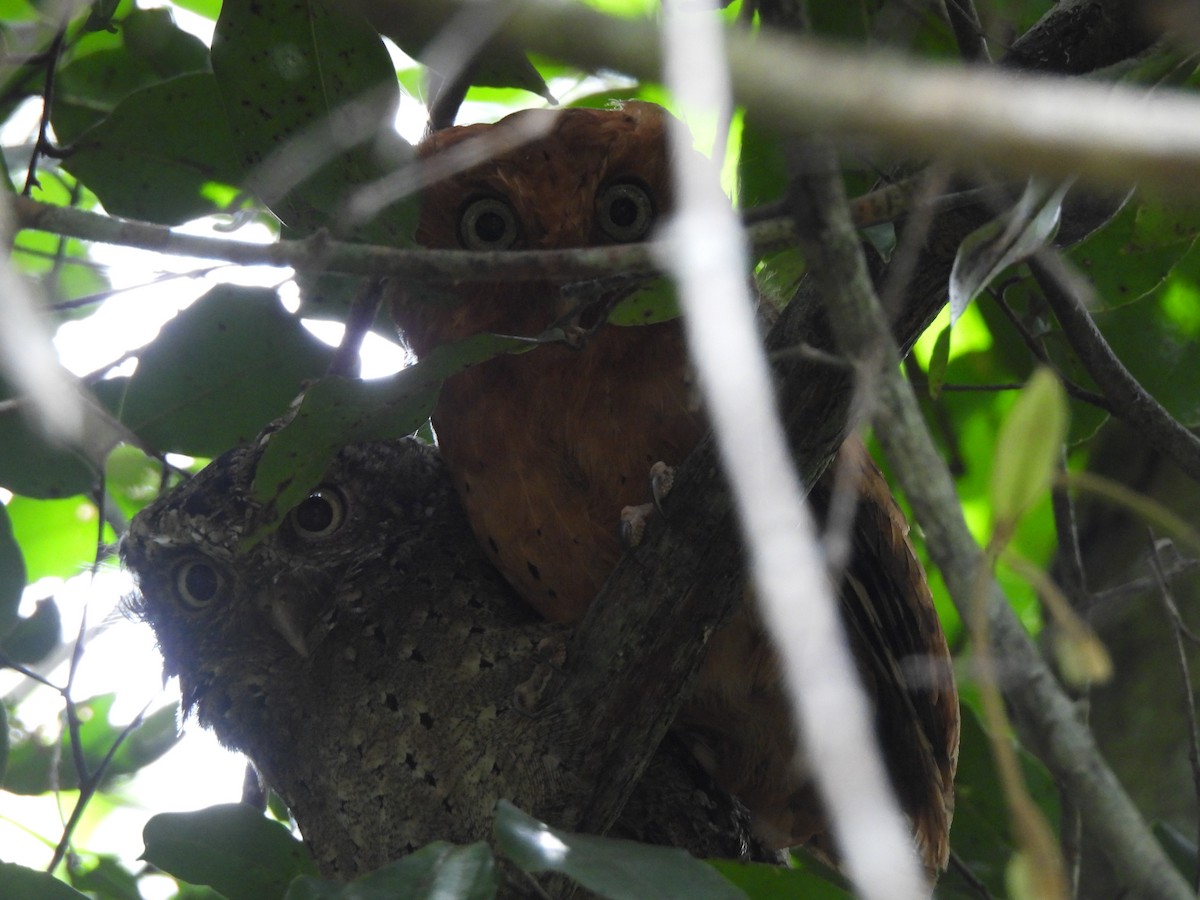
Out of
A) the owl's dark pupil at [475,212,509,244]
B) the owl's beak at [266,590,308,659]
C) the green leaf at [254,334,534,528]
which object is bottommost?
the owl's beak at [266,590,308,659]

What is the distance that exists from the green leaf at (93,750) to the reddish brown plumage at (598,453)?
117 cm

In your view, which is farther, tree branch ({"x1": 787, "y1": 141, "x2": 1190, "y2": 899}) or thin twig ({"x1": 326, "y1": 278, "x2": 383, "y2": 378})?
thin twig ({"x1": 326, "y1": 278, "x2": 383, "y2": 378})

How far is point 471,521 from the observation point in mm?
2254

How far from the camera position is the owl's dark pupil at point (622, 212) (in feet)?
7.22

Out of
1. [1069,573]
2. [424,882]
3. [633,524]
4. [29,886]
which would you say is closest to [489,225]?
[633,524]

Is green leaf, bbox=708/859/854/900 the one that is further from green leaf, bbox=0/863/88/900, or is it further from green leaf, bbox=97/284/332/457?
green leaf, bbox=97/284/332/457

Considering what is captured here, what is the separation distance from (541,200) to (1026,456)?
1.50 m

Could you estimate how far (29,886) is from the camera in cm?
176

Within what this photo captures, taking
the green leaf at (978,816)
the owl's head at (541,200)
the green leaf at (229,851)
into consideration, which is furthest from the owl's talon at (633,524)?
the green leaf at (978,816)

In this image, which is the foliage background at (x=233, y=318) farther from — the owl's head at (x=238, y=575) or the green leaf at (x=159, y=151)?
the owl's head at (x=238, y=575)

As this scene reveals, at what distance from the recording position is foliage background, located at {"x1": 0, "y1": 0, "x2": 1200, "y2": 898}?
1.92 metres

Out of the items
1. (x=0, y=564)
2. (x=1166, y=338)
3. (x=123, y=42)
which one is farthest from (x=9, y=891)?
(x=1166, y=338)

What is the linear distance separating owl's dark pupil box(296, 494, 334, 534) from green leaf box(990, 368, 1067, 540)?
1622mm

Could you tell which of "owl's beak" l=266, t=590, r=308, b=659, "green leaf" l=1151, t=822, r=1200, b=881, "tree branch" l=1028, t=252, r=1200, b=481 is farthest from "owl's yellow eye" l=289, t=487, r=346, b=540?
"green leaf" l=1151, t=822, r=1200, b=881
